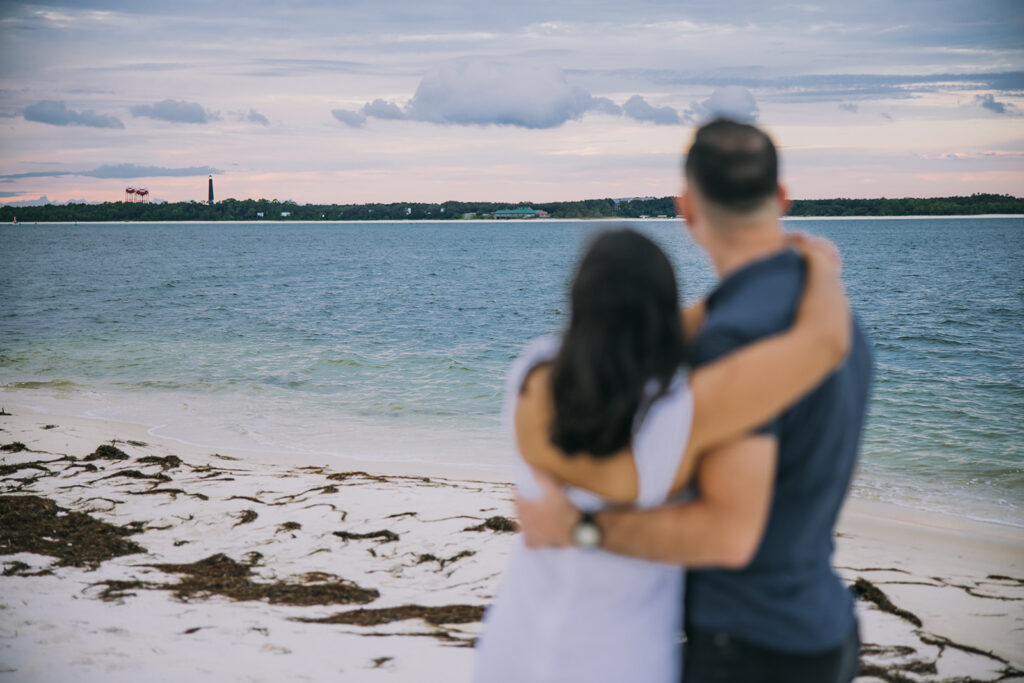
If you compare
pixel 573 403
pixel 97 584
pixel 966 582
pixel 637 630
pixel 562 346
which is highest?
pixel 562 346

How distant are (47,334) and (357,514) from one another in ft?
68.3

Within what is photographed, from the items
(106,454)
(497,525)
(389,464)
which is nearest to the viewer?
(497,525)

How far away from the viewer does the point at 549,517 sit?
1.55m

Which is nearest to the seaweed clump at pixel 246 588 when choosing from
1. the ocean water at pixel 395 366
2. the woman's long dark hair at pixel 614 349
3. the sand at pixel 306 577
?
the sand at pixel 306 577

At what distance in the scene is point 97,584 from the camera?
491 cm

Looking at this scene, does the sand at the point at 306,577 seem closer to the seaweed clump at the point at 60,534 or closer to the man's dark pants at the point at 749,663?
the seaweed clump at the point at 60,534

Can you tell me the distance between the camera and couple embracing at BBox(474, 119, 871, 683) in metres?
1.44

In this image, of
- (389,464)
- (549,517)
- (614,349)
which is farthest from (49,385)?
(614,349)

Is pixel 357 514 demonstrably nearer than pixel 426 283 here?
Yes

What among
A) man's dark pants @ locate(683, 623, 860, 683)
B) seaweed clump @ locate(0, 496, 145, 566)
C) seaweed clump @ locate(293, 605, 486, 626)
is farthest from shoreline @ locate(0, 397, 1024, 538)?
man's dark pants @ locate(683, 623, 860, 683)

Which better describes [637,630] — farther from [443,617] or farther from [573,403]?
[443,617]

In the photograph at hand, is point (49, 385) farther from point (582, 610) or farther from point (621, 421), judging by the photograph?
point (621, 421)

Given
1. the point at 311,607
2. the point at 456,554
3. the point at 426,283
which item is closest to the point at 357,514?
the point at 456,554

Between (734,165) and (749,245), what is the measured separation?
18 centimetres
